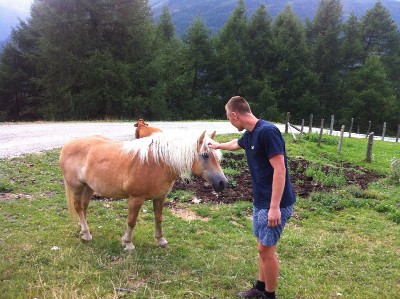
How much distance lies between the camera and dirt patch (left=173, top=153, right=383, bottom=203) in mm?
8945

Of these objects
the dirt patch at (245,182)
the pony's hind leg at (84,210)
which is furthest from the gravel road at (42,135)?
the pony's hind leg at (84,210)

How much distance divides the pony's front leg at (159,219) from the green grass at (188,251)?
0.43 feet

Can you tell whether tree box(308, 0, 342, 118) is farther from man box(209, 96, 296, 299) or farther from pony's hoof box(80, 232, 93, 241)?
man box(209, 96, 296, 299)

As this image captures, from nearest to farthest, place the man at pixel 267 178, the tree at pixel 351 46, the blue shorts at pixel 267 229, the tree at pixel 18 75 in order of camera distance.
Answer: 1. the man at pixel 267 178
2. the blue shorts at pixel 267 229
3. the tree at pixel 18 75
4. the tree at pixel 351 46

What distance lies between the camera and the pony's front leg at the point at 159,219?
222 inches

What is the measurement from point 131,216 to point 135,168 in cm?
74

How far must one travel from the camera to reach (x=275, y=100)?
131ft

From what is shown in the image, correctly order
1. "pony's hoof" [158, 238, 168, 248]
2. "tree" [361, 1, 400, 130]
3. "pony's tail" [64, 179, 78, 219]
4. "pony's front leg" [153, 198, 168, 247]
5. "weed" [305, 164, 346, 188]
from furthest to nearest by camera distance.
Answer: "tree" [361, 1, 400, 130], "weed" [305, 164, 346, 188], "pony's tail" [64, 179, 78, 219], "pony's hoof" [158, 238, 168, 248], "pony's front leg" [153, 198, 168, 247]

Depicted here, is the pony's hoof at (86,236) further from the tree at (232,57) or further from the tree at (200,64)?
the tree at (232,57)

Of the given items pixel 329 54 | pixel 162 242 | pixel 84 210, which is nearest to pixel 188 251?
pixel 162 242

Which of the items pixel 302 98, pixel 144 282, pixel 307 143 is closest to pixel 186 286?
pixel 144 282

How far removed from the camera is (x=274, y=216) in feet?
11.9

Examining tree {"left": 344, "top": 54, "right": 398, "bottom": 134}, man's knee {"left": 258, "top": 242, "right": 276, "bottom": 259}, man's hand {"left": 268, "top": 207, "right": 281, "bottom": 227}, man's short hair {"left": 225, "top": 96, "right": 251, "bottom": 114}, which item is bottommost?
man's knee {"left": 258, "top": 242, "right": 276, "bottom": 259}

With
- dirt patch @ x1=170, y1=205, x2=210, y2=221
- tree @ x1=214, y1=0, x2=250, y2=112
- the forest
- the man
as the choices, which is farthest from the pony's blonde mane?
tree @ x1=214, y1=0, x2=250, y2=112
